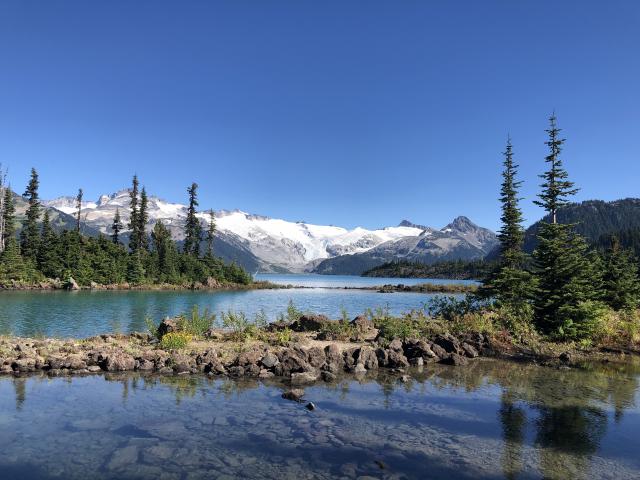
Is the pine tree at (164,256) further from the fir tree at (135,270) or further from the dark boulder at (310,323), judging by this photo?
the dark boulder at (310,323)

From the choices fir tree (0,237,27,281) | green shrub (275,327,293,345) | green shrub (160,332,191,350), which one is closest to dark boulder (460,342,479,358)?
green shrub (275,327,293,345)

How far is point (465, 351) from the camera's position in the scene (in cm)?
2753

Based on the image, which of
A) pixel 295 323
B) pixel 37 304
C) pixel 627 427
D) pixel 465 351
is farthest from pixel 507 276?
pixel 37 304

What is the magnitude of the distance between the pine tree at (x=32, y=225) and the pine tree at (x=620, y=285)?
111m

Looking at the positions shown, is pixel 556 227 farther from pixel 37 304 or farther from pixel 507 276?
pixel 37 304

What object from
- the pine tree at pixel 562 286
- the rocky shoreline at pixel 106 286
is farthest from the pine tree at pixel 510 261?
the rocky shoreline at pixel 106 286

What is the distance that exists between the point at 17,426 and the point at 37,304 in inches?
2021

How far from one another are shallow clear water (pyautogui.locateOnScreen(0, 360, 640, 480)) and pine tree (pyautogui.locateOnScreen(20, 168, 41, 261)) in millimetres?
98979

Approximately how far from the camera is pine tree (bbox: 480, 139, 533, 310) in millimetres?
39406

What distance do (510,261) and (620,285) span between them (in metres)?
10.9

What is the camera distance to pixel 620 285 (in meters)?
43.4

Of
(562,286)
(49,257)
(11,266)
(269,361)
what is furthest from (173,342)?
(49,257)

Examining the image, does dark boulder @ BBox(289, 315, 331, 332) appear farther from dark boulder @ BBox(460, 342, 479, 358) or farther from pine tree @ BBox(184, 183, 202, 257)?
pine tree @ BBox(184, 183, 202, 257)

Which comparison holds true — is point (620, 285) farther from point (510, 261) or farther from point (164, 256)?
point (164, 256)
